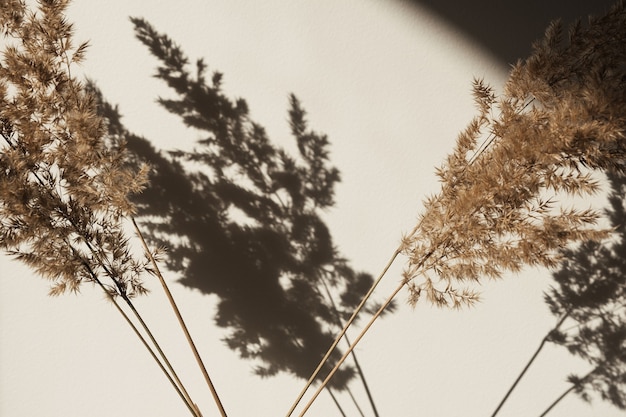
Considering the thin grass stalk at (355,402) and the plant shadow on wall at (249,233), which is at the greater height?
the plant shadow on wall at (249,233)

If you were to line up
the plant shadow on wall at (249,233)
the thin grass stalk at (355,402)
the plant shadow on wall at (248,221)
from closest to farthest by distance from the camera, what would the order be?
the plant shadow on wall at (249,233) → the plant shadow on wall at (248,221) → the thin grass stalk at (355,402)

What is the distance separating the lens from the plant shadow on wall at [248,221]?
1.07m

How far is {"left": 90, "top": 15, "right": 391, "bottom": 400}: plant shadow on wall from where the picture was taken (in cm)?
107

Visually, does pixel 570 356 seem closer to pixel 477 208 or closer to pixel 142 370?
pixel 477 208

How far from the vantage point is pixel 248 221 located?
44.0 inches

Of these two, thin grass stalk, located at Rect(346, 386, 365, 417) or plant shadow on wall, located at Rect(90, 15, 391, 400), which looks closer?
plant shadow on wall, located at Rect(90, 15, 391, 400)

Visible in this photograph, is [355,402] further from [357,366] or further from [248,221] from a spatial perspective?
[248,221]

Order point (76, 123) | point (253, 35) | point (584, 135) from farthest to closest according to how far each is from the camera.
Answer: point (253, 35), point (76, 123), point (584, 135)

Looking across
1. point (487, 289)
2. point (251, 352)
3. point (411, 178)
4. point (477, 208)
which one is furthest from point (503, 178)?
point (251, 352)

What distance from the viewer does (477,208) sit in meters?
0.66

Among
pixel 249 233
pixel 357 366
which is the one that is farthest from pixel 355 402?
pixel 249 233

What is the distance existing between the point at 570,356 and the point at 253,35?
50.7 inches

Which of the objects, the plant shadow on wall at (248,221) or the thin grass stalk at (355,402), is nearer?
the plant shadow on wall at (248,221)

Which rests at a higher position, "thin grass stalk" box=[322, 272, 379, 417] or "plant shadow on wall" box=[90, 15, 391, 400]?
"plant shadow on wall" box=[90, 15, 391, 400]
